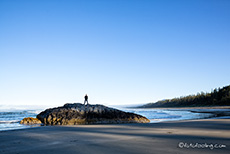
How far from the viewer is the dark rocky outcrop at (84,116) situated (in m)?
14.8

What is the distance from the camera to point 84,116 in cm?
1529

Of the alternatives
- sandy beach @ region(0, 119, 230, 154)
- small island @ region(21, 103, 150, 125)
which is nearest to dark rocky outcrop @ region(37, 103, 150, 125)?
small island @ region(21, 103, 150, 125)

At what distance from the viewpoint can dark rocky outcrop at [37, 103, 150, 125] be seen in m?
14.8

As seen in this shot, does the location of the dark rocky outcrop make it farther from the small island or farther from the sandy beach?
the sandy beach

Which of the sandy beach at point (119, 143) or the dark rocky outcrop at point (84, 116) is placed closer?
the sandy beach at point (119, 143)

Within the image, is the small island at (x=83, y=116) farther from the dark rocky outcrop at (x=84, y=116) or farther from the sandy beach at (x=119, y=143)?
the sandy beach at (x=119, y=143)

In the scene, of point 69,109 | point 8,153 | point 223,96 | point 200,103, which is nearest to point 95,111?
point 69,109

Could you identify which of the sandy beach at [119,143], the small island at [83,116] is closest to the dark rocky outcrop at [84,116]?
the small island at [83,116]

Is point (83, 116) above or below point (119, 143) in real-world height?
below

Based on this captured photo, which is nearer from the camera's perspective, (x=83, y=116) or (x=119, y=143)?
(x=119, y=143)

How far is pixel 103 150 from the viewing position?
3.88m

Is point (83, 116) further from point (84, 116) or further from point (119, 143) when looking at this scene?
point (119, 143)

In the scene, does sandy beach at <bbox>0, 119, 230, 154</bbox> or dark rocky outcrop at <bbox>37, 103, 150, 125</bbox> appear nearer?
sandy beach at <bbox>0, 119, 230, 154</bbox>

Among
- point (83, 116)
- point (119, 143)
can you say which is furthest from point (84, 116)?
point (119, 143)
